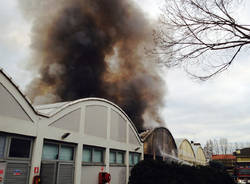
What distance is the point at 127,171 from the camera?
16.3 m

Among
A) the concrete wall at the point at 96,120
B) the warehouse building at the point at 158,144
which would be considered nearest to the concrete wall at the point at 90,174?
the concrete wall at the point at 96,120

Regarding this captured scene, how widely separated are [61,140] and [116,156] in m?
5.63

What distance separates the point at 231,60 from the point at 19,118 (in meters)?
8.13

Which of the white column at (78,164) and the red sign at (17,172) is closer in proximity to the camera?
the red sign at (17,172)

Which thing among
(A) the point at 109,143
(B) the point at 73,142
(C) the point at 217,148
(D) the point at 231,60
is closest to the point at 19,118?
(B) the point at 73,142

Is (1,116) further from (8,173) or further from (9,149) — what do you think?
(8,173)

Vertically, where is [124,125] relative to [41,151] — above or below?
above

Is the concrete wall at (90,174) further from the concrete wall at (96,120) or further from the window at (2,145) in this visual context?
the window at (2,145)

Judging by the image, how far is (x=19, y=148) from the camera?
9172 millimetres

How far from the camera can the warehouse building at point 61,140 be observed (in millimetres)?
8820

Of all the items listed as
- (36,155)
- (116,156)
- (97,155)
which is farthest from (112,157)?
(36,155)

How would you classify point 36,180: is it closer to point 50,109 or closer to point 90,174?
point 50,109

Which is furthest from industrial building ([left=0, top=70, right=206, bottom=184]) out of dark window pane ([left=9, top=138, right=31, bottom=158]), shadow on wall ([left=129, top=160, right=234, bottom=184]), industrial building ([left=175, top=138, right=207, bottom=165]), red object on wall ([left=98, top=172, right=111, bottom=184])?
industrial building ([left=175, top=138, right=207, bottom=165])

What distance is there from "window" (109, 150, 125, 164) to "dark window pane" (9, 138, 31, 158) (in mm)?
6593
